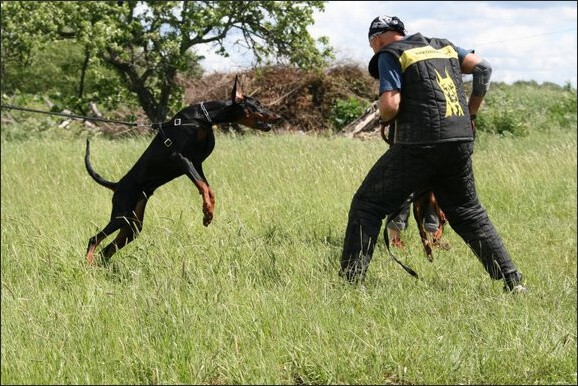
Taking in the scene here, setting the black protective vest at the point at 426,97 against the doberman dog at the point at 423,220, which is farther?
the doberman dog at the point at 423,220

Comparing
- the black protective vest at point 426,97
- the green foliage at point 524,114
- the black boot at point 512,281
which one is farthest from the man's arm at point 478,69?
the green foliage at point 524,114

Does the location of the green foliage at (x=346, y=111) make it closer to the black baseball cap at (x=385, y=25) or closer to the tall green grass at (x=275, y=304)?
the tall green grass at (x=275, y=304)

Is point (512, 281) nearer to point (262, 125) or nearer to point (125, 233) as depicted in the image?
point (262, 125)

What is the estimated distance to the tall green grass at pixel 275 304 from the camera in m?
Result: 3.16

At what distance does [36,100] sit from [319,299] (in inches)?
877

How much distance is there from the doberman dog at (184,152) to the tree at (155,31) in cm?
1315

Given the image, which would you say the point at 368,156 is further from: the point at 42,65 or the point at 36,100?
the point at 42,65

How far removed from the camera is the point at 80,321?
366 cm

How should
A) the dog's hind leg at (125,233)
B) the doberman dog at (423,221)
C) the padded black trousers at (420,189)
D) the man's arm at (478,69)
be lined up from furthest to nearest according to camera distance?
1. the dog's hind leg at (125,233)
2. the doberman dog at (423,221)
3. the man's arm at (478,69)
4. the padded black trousers at (420,189)

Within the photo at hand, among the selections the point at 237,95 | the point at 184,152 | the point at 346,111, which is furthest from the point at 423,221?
the point at 346,111

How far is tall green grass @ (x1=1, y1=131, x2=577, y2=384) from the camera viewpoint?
3162mm

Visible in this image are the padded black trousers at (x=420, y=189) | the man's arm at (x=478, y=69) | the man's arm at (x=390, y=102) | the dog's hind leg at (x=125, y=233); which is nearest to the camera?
the man's arm at (x=390, y=102)

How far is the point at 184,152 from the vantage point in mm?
4746

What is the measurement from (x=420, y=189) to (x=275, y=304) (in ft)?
4.49
